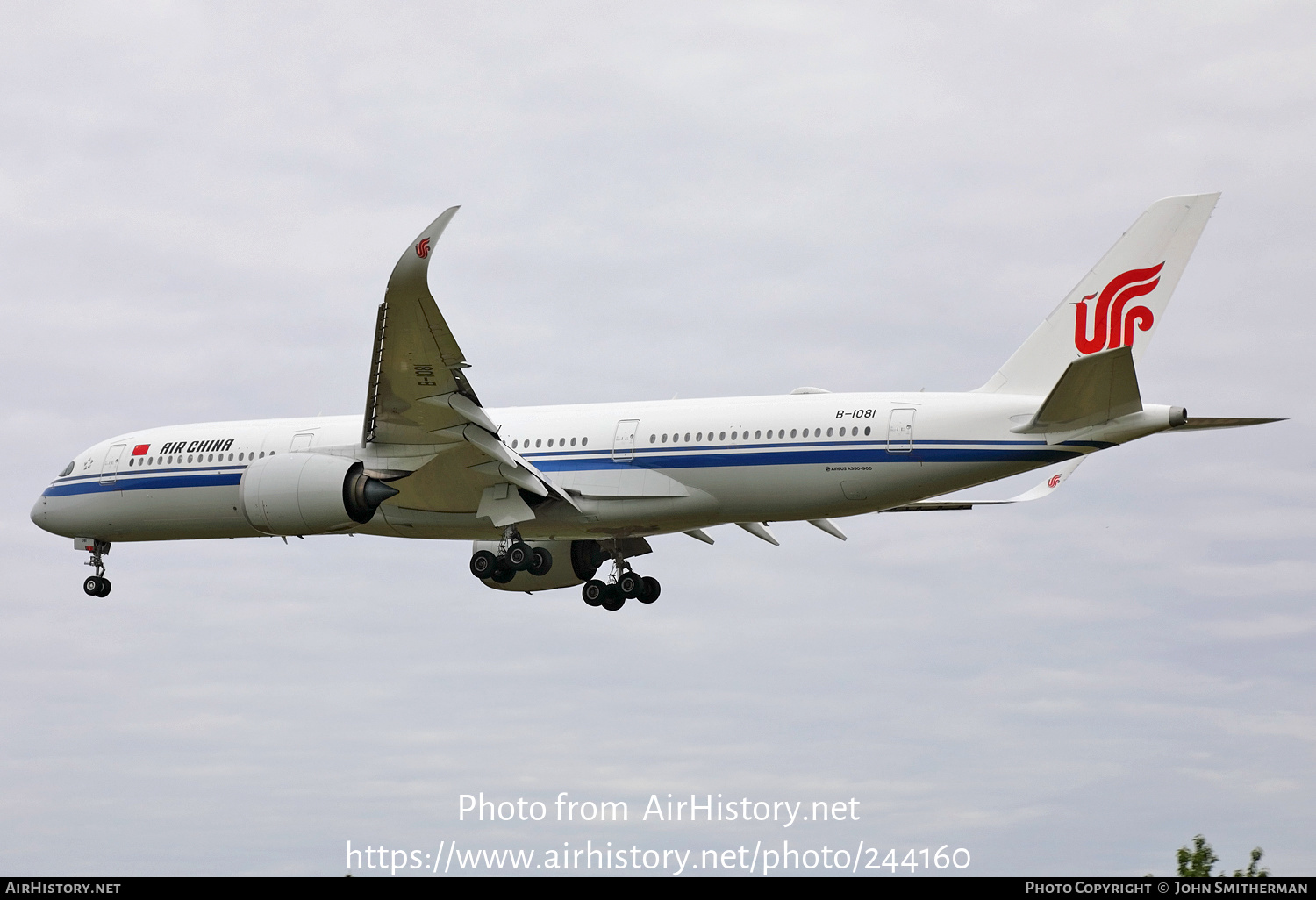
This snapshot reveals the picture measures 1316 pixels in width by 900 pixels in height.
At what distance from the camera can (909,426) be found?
2734 centimetres

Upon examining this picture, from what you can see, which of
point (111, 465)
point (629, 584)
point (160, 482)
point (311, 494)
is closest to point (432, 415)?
point (311, 494)

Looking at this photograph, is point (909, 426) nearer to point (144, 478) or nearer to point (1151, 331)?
point (1151, 331)

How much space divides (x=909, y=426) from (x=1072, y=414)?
2976 millimetres

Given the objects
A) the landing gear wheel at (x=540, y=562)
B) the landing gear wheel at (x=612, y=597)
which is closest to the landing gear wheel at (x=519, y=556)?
the landing gear wheel at (x=540, y=562)

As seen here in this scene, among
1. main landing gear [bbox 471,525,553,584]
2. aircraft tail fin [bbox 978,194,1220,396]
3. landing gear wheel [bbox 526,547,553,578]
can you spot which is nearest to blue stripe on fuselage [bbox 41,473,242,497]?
main landing gear [bbox 471,525,553,584]

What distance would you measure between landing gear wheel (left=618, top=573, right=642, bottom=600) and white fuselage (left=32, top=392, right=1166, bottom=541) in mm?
2572

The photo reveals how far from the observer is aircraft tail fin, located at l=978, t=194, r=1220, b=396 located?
27.1m

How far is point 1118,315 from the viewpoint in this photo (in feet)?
90.3

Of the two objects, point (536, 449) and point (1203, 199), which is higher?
point (1203, 199)

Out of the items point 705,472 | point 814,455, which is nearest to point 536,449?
point 705,472

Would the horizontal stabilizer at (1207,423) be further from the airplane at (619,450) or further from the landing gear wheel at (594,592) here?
the landing gear wheel at (594,592)

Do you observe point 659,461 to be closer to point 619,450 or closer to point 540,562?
point 619,450

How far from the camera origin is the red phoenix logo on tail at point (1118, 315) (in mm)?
27297
